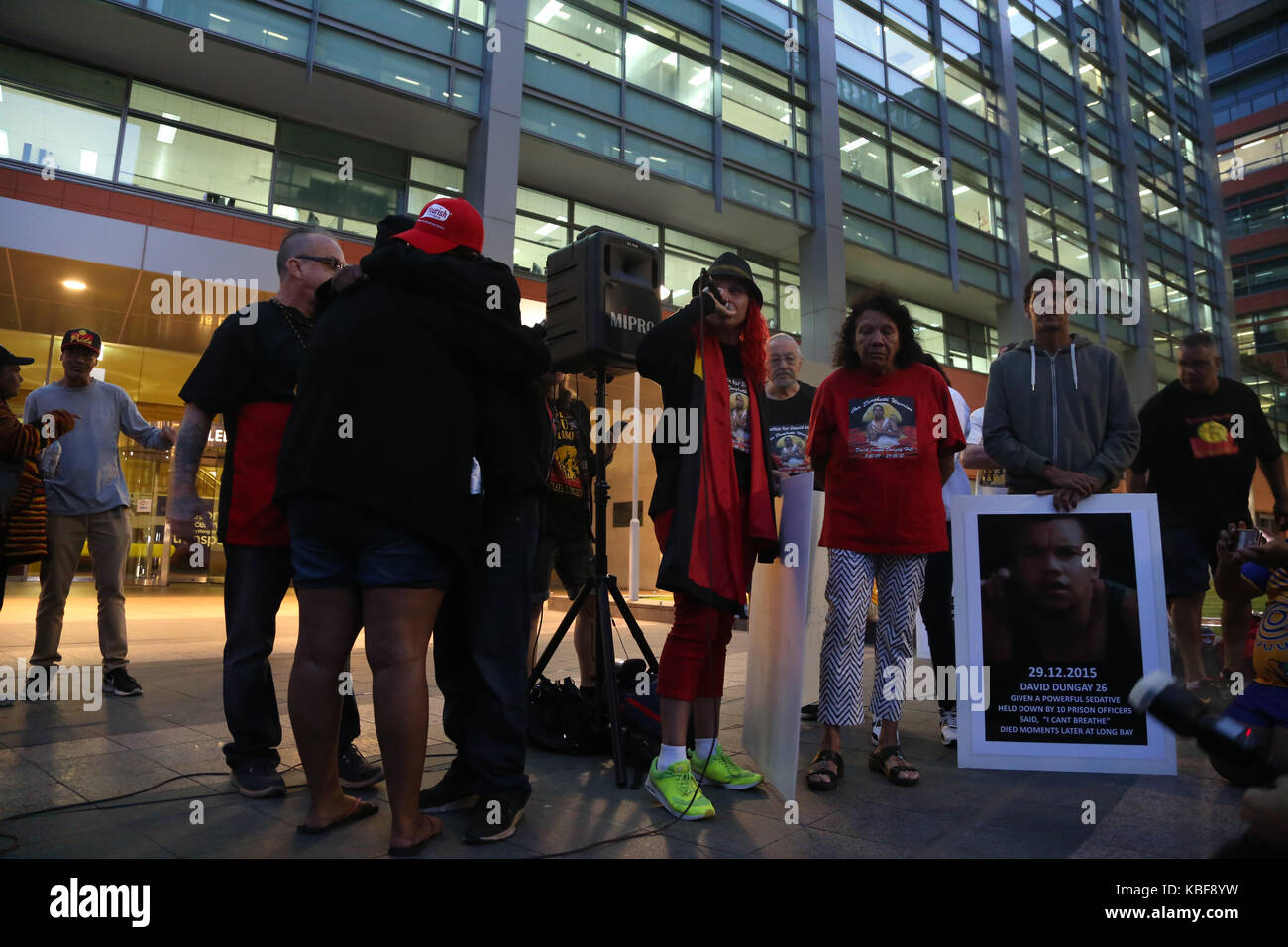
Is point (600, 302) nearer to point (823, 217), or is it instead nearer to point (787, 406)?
point (787, 406)

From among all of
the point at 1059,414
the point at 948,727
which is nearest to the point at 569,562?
the point at 948,727

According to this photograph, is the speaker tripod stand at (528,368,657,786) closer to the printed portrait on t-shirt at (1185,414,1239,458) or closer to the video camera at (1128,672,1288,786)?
the video camera at (1128,672,1288,786)

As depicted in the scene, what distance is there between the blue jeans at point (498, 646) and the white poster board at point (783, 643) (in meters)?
0.89

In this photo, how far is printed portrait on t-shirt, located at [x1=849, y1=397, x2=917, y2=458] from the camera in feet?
10.2

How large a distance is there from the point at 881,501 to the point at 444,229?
6.41 ft

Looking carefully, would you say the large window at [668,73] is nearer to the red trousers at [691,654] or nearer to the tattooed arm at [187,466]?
the tattooed arm at [187,466]

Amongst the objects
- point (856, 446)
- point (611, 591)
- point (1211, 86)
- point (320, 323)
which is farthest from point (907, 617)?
point (1211, 86)

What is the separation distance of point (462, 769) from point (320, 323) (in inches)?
59.3

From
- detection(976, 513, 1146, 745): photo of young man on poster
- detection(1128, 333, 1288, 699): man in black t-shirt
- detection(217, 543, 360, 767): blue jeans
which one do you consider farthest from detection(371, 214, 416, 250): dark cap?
detection(1128, 333, 1288, 699): man in black t-shirt

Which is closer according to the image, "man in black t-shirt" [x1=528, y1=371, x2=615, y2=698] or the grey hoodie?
the grey hoodie

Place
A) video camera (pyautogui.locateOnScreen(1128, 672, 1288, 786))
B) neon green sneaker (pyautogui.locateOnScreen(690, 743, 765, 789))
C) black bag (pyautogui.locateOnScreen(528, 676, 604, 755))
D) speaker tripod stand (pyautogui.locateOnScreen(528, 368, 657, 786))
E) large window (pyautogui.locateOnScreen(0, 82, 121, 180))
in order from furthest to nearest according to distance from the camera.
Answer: large window (pyautogui.locateOnScreen(0, 82, 121, 180)) → black bag (pyautogui.locateOnScreen(528, 676, 604, 755)) → speaker tripod stand (pyautogui.locateOnScreen(528, 368, 657, 786)) → neon green sneaker (pyautogui.locateOnScreen(690, 743, 765, 789)) → video camera (pyautogui.locateOnScreen(1128, 672, 1288, 786))

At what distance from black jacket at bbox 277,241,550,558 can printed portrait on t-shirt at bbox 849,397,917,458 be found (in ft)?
4.97

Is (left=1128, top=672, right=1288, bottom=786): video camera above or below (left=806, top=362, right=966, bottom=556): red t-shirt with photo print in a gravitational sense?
below
